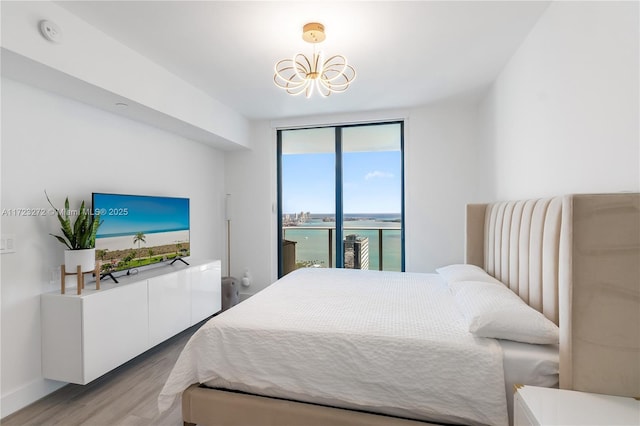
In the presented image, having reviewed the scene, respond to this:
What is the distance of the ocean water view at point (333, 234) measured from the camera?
170 inches

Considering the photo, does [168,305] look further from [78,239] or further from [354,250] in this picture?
[354,250]

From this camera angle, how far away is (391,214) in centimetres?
425

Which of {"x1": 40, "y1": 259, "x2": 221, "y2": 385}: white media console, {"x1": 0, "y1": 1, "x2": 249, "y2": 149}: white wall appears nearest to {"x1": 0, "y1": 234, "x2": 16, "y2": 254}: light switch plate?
{"x1": 40, "y1": 259, "x2": 221, "y2": 385}: white media console

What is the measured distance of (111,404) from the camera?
2.14 m

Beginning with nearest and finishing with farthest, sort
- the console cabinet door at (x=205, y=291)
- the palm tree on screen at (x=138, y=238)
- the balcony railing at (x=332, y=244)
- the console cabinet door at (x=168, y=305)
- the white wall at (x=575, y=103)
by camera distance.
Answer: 1. the white wall at (x=575, y=103)
2. the console cabinet door at (x=168, y=305)
3. the palm tree on screen at (x=138, y=238)
4. the console cabinet door at (x=205, y=291)
5. the balcony railing at (x=332, y=244)

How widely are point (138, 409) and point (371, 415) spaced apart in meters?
1.60

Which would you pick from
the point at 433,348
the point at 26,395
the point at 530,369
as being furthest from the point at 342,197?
the point at 26,395

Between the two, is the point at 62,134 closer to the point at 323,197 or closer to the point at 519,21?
the point at 323,197

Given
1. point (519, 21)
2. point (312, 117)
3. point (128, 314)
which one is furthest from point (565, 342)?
point (312, 117)

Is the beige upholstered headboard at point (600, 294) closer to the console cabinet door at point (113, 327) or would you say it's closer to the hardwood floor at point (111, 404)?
the hardwood floor at point (111, 404)

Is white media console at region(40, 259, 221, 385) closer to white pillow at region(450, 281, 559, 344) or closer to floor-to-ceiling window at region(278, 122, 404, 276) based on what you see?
floor-to-ceiling window at region(278, 122, 404, 276)

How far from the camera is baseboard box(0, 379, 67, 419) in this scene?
202 cm

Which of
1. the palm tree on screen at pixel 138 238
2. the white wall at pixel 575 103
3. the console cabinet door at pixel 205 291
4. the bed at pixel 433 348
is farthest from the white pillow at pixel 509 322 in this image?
the palm tree on screen at pixel 138 238

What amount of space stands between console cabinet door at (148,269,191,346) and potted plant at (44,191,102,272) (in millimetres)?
549
